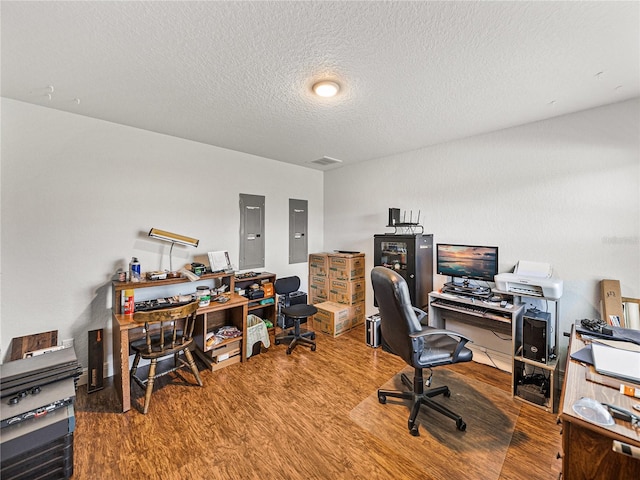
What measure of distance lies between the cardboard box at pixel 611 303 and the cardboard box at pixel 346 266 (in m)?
2.67

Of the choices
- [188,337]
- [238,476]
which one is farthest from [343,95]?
[238,476]

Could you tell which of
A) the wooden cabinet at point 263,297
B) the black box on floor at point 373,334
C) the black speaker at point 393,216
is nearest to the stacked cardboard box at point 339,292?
the black box on floor at point 373,334

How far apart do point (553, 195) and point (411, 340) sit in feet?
7.20

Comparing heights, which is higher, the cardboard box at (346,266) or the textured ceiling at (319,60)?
the textured ceiling at (319,60)

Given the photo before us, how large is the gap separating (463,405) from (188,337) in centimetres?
258

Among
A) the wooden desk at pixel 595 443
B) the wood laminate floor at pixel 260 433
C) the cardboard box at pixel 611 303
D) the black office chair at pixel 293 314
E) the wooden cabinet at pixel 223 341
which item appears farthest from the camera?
the black office chair at pixel 293 314

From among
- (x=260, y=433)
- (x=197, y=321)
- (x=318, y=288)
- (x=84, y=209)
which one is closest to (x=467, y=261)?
(x=318, y=288)

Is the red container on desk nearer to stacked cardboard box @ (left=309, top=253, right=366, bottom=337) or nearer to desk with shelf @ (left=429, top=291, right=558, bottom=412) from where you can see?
stacked cardboard box @ (left=309, top=253, right=366, bottom=337)

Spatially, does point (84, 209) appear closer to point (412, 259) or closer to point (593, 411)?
point (412, 259)

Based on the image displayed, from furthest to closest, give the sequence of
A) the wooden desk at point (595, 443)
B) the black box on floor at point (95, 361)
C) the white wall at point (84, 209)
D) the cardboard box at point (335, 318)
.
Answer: the cardboard box at point (335, 318)
the black box on floor at point (95, 361)
the white wall at point (84, 209)
the wooden desk at point (595, 443)

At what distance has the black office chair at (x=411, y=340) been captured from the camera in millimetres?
1897

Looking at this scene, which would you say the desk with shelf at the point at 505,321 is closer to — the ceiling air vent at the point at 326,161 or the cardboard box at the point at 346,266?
the cardboard box at the point at 346,266

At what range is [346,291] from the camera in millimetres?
4012

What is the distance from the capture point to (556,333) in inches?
99.1
